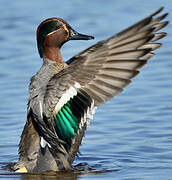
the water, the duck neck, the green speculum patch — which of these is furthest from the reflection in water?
the duck neck

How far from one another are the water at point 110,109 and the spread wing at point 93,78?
0.94 meters

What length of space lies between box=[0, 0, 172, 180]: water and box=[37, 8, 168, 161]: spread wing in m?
0.94

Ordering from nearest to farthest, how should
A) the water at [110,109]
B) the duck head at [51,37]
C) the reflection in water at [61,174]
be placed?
the reflection in water at [61,174] < the duck head at [51,37] < the water at [110,109]

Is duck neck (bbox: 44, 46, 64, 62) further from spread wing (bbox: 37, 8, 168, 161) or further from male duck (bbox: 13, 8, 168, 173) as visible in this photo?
spread wing (bbox: 37, 8, 168, 161)

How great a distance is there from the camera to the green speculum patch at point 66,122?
6930 mm

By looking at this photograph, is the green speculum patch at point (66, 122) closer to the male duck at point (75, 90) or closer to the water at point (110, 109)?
the male duck at point (75, 90)

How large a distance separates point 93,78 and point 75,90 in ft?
0.74

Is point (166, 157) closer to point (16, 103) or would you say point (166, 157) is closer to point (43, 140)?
point (43, 140)

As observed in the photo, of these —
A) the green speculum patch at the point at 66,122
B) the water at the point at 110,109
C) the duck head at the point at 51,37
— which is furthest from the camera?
the water at the point at 110,109

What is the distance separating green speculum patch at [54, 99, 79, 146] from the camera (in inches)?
273

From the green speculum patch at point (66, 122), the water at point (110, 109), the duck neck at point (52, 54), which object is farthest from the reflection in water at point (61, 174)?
the duck neck at point (52, 54)

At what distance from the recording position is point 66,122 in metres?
7.02

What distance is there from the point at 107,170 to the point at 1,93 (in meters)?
3.41

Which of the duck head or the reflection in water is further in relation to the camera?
the duck head
